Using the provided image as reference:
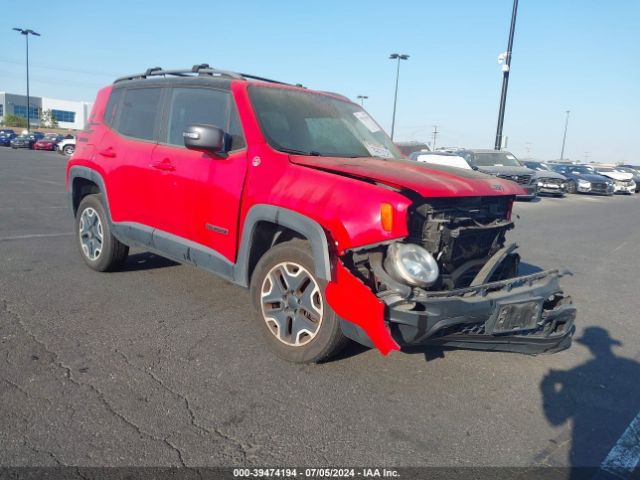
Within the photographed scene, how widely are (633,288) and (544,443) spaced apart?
15.7 ft

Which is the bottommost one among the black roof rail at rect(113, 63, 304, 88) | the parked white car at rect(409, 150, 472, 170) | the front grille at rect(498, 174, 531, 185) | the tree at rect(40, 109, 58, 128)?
the front grille at rect(498, 174, 531, 185)

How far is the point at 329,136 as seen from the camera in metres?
4.40

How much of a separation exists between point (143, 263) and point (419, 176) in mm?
3704

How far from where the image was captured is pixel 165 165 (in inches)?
174

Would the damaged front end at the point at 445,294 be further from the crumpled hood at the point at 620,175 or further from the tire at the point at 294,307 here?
the crumpled hood at the point at 620,175

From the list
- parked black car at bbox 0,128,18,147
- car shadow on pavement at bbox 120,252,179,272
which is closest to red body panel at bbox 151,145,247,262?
car shadow on pavement at bbox 120,252,179,272

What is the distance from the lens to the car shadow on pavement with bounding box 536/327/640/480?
269 cm

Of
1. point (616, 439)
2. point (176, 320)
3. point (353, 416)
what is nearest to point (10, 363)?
point (176, 320)

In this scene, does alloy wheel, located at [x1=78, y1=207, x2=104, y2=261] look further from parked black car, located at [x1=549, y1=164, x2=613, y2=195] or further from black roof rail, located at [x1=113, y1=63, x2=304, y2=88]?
parked black car, located at [x1=549, y1=164, x2=613, y2=195]

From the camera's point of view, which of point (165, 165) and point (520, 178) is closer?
point (165, 165)

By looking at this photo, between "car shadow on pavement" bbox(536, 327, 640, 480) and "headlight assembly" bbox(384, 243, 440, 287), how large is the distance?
110 centimetres

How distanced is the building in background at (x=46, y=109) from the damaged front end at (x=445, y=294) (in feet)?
337

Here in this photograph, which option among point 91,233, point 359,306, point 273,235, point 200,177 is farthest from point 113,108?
point 359,306

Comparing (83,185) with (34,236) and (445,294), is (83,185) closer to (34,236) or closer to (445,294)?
(34,236)
